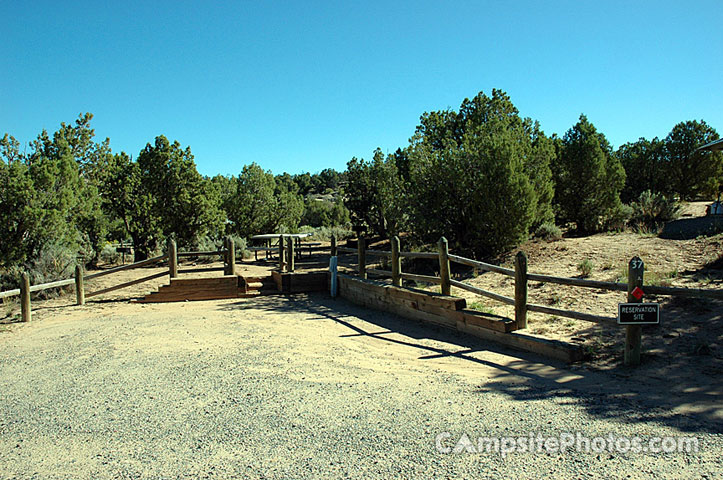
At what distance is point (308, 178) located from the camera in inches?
4003

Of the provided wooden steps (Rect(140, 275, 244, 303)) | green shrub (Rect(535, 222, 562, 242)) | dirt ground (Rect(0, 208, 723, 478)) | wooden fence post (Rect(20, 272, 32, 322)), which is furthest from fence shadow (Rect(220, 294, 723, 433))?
green shrub (Rect(535, 222, 562, 242))

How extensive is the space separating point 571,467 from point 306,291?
1120 cm

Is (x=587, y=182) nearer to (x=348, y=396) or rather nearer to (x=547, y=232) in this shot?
(x=547, y=232)

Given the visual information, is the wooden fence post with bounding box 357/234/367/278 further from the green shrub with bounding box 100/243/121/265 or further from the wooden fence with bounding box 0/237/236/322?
the green shrub with bounding box 100/243/121/265

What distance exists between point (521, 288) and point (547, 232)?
1145 cm

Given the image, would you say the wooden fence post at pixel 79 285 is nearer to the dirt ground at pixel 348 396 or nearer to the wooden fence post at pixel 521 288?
the dirt ground at pixel 348 396

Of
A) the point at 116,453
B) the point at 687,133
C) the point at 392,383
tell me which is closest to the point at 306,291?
the point at 392,383

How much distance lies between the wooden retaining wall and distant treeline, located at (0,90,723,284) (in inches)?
182

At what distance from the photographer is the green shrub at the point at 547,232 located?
17.1 m

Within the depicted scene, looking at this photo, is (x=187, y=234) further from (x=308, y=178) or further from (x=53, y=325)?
(x=308, y=178)

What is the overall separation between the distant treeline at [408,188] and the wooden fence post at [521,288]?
7016 millimetres

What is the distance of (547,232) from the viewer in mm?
17453

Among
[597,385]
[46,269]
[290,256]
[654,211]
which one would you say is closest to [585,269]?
[597,385]

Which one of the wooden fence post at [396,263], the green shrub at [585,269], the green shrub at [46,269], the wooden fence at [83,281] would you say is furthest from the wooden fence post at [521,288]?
the green shrub at [46,269]
